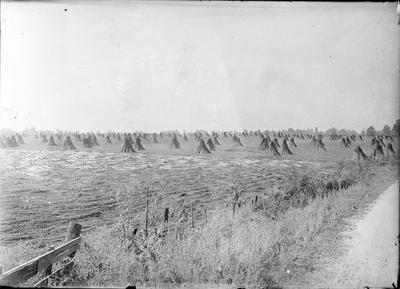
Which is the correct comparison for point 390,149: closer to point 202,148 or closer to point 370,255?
point 370,255

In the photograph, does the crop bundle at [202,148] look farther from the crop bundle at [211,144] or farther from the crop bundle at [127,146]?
the crop bundle at [127,146]

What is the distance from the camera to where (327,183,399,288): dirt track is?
554cm

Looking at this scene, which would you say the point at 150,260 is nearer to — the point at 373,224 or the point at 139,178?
the point at 139,178

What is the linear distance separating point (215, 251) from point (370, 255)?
351cm

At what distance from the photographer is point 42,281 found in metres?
4.23

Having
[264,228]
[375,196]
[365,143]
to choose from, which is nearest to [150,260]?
[264,228]

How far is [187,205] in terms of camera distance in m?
9.51

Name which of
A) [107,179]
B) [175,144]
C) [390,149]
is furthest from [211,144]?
[390,149]

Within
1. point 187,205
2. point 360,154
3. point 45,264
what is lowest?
point 187,205

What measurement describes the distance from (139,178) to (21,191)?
356 centimetres

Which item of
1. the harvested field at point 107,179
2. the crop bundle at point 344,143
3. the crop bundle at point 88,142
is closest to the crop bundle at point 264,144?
the harvested field at point 107,179

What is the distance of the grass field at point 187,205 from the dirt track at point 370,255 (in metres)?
0.52

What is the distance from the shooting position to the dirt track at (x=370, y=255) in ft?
18.2

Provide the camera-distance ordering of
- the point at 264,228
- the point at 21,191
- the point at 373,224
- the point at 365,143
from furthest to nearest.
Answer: the point at 365,143 → the point at 21,191 → the point at 373,224 → the point at 264,228
